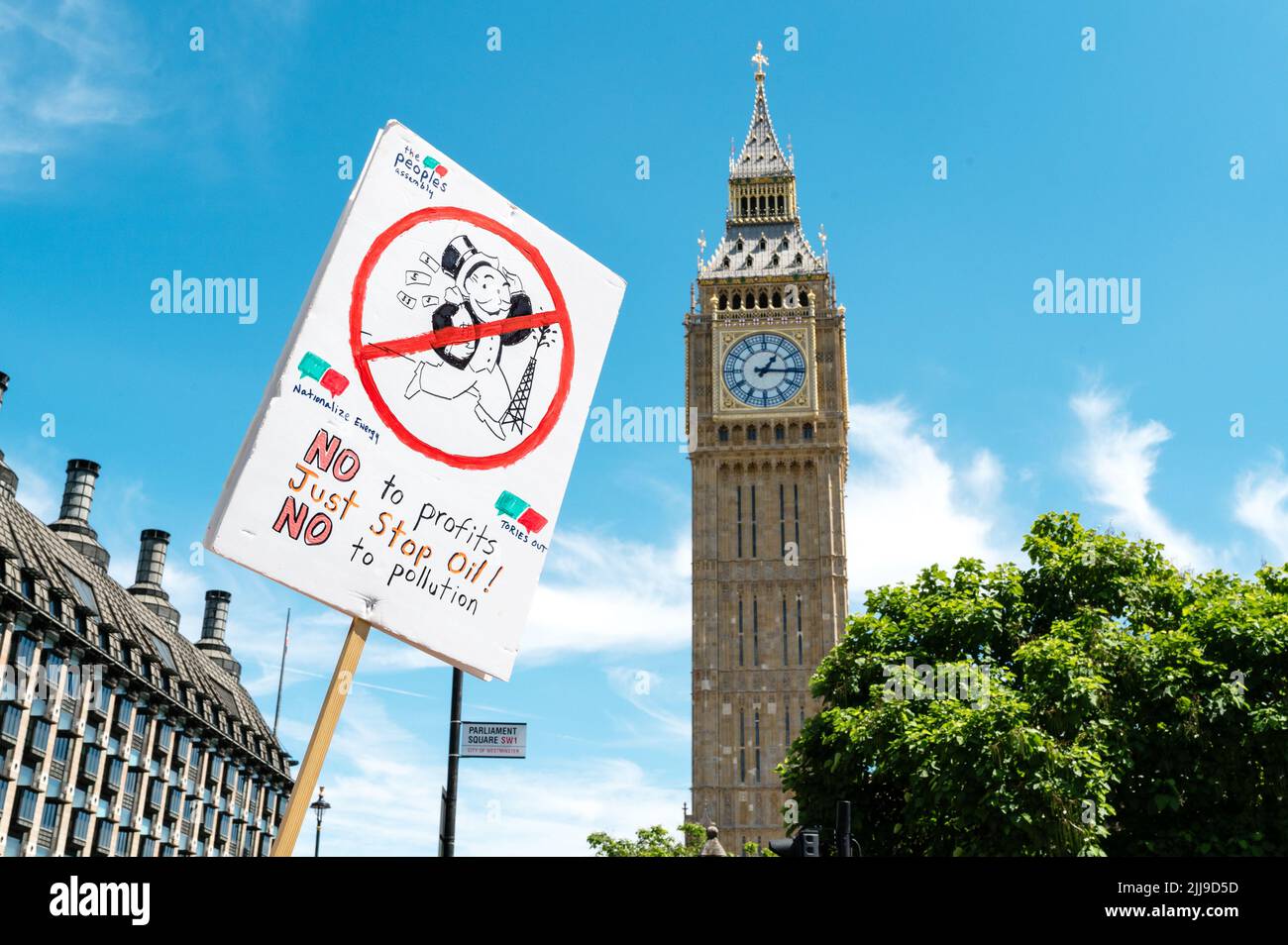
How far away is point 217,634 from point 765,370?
6666cm

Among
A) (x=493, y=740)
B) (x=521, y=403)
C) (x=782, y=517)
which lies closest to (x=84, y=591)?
(x=782, y=517)

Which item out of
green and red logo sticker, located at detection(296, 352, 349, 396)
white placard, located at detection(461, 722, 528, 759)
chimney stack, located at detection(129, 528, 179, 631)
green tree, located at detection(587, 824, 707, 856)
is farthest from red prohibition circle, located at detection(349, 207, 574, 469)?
chimney stack, located at detection(129, 528, 179, 631)

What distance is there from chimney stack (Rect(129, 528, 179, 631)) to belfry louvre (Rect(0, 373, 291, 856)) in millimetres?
1381

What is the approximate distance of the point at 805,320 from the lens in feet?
257

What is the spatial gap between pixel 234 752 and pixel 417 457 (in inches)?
3646

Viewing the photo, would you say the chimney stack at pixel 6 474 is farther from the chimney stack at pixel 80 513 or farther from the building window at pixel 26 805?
the building window at pixel 26 805

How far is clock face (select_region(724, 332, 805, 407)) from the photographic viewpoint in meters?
78.0

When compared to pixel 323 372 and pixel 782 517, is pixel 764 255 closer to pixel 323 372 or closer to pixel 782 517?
pixel 782 517

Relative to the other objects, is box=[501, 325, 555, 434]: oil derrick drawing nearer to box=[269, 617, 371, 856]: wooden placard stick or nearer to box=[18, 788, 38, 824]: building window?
box=[269, 617, 371, 856]: wooden placard stick

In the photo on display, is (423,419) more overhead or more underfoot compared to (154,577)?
more underfoot

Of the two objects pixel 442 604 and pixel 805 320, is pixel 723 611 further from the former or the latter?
pixel 442 604

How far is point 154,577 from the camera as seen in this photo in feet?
343
